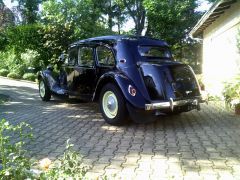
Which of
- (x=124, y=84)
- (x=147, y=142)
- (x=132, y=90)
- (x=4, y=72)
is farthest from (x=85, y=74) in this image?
(x=4, y=72)

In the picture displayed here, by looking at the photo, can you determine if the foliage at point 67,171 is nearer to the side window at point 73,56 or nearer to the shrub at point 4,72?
the side window at point 73,56

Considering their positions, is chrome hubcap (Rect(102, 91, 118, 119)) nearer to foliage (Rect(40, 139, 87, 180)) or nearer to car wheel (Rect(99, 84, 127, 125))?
car wheel (Rect(99, 84, 127, 125))

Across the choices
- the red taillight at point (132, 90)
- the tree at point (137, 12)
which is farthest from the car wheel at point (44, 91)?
the tree at point (137, 12)

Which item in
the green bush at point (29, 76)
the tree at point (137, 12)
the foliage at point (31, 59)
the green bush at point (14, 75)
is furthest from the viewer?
the tree at point (137, 12)

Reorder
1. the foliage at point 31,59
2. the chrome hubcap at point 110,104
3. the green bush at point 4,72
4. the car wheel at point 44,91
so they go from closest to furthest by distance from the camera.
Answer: the chrome hubcap at point 110,104
the car wheel at point 44,91
the foliage at point 31,59
the green bush at point 4,72

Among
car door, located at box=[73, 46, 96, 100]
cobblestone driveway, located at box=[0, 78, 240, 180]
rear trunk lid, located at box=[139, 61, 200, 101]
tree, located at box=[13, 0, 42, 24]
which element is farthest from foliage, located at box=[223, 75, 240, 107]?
tree, located at box=[13, 0, 42, 24]

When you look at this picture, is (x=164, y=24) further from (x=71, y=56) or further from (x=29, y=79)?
(x=71, y=56)

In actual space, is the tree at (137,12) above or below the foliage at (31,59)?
above

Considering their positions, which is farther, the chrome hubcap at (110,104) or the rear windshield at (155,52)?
the rear windshield at (155,52)

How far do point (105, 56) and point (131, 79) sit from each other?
1254 mm

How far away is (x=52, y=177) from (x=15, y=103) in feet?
26.8

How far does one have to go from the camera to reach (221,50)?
44.8 feet

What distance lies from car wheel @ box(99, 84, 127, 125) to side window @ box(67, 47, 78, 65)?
1868 millimetres

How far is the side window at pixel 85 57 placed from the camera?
27.0ft
